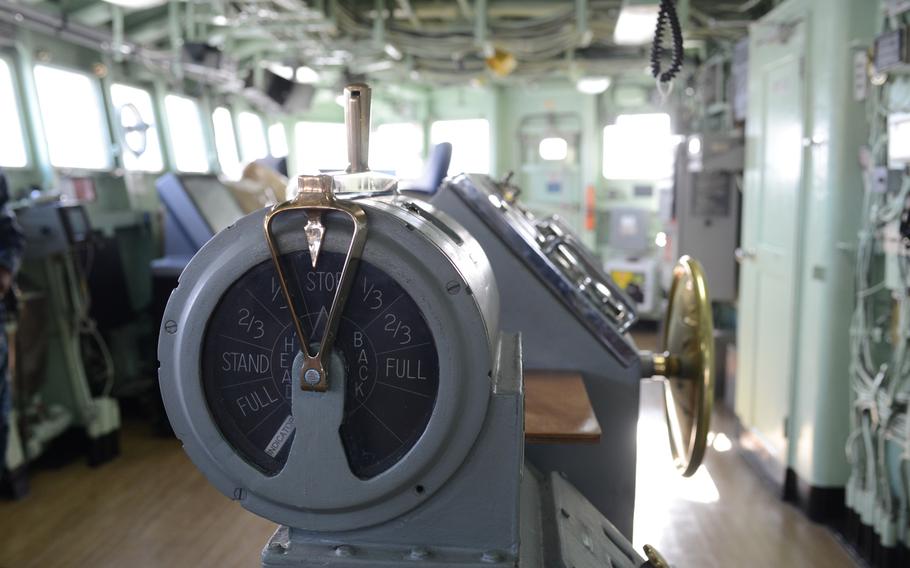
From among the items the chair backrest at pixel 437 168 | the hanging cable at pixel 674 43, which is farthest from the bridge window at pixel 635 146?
the hanging cable at pixel 674 43

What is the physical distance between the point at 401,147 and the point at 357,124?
7.19m

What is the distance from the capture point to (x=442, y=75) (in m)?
5.75

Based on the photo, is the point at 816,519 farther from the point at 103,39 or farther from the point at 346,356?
the point at 103,39

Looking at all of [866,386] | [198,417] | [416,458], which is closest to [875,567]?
[866,386]

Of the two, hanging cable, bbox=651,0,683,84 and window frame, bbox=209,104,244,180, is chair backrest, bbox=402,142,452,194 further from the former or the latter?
window frame, bbox=209,104,244,180

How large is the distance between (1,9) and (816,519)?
14.2ft

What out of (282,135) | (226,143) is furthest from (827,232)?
(282,135)

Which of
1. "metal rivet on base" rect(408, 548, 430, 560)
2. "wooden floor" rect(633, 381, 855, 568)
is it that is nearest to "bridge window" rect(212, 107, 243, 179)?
"wooden floor" rect(633, 381, 855, 568)

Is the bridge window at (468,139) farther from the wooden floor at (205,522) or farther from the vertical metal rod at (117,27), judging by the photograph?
the wooden floor at (205,522)

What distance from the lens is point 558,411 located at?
148cm

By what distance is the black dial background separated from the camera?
34.7 inches

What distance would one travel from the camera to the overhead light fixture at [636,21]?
2.97 meters

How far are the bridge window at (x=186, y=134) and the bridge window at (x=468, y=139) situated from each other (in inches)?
109

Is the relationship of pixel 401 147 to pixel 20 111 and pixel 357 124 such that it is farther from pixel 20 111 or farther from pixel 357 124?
pixel 357 124
